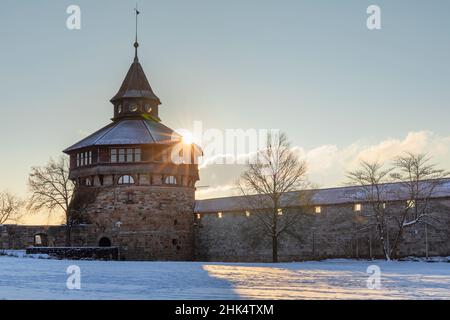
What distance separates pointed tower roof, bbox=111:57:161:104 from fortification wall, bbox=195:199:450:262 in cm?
1251

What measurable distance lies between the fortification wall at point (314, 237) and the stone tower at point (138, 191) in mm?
2283

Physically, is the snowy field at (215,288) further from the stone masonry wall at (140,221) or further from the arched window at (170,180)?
the arched window at (170,180)

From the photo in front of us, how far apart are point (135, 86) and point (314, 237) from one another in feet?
73.7

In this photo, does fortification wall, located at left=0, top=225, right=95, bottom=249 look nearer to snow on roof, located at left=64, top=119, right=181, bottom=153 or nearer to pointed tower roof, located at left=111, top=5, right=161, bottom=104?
snow on roof, located at left=64, top=119, right=181, bottom=153

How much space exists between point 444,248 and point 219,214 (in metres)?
17.9

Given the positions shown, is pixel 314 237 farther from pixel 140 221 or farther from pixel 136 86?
pixel 136 86

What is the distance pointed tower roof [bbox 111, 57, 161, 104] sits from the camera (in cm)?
5047

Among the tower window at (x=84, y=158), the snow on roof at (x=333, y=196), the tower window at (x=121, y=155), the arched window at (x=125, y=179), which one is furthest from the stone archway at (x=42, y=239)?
the snow on roof at (x=333, y=196)

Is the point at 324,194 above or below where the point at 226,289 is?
above

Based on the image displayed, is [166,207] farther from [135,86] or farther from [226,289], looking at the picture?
[226,289]

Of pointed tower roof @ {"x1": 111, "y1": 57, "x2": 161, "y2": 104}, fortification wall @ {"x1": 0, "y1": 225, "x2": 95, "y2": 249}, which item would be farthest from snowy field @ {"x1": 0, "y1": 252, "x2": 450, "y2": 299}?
pointed tower roof @ {"x1": 111, "y1": 57, "x2": 161, "y2": 104}

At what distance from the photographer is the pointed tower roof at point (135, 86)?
50469 millimetres

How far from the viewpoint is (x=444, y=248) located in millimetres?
33781
